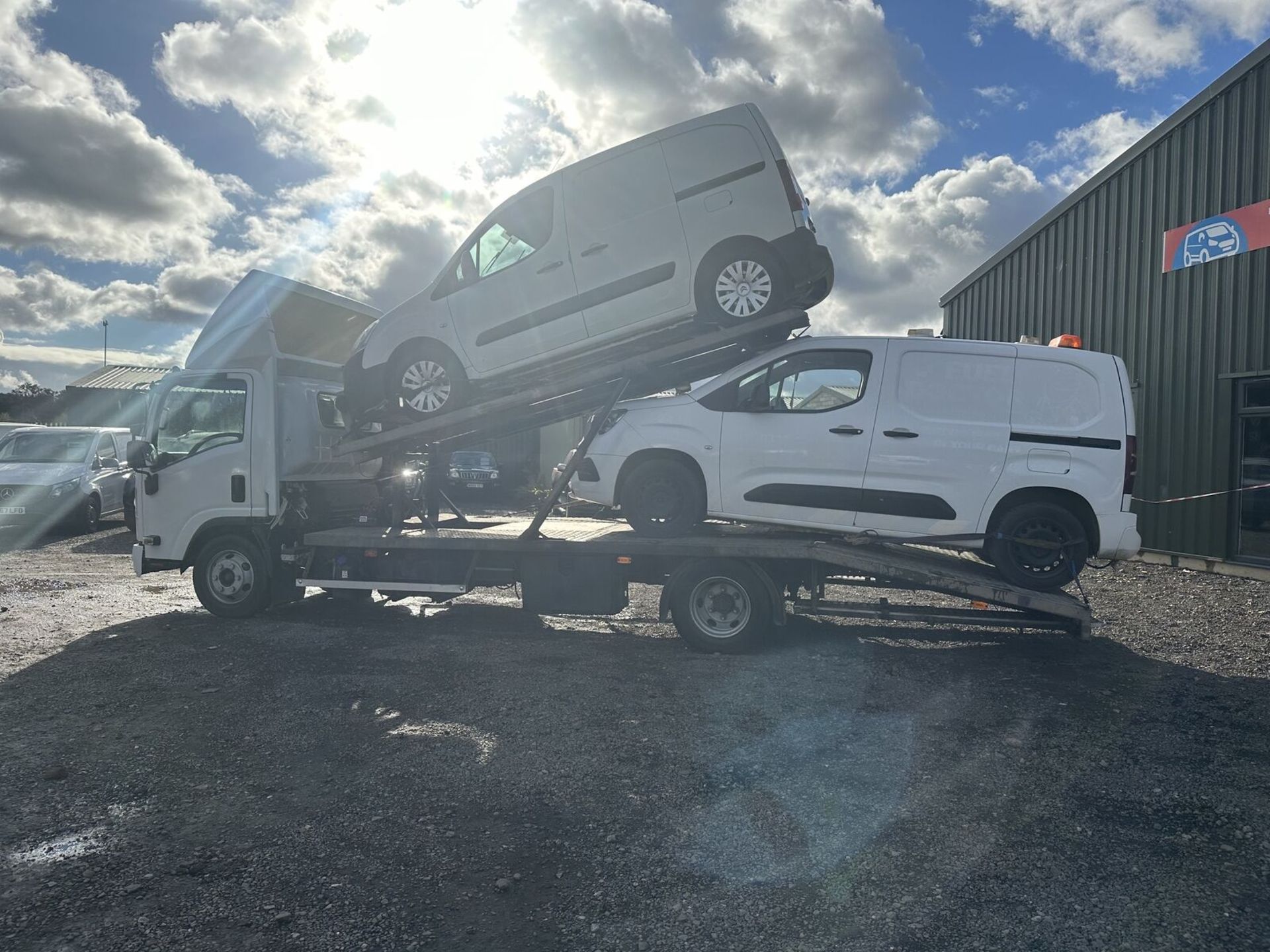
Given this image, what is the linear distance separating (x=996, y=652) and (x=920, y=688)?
1.43 m

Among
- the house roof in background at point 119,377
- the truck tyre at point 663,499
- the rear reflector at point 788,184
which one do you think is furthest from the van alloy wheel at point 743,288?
the house roof in background at point 119,377

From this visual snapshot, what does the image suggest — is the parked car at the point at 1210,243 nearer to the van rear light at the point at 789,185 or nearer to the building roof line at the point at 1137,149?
the building roof line at the point at 1137,149

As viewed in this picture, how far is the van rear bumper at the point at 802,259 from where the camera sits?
633 centimetres

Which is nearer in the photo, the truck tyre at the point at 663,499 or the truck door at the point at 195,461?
the truck tyre at the point at 663,499

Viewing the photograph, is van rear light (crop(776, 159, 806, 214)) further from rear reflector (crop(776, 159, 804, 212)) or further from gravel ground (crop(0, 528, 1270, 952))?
gravel ground (crop(0, 528, 1270, 952))

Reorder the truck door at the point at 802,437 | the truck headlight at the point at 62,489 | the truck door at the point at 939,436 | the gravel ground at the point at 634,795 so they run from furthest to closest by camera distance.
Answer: the truck headlight at the point at 62,489, the truck door at the point at 802,437, the truck door at the point at 939,436, the gravel ground at the point at 634,795

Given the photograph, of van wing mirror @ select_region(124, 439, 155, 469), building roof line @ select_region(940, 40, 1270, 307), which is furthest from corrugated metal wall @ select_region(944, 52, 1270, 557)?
van wing mirror @ select_region(124, 439, 155, 469)

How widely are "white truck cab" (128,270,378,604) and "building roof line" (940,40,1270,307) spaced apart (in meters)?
11.2

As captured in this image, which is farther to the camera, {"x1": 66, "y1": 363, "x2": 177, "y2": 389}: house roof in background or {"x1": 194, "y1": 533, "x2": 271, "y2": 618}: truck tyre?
{"x1": 66, "y1": 363, "x2": 177, "y2": 389}: house roof in background

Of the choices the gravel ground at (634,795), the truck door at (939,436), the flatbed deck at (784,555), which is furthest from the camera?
the truck door at (939,436)

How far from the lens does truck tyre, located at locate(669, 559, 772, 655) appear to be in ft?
20.7

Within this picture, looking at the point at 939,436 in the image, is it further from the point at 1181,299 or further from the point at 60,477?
A: the point at 60,477

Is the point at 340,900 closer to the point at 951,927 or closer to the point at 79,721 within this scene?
the point at 951,927

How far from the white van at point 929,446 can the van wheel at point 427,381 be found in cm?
182
